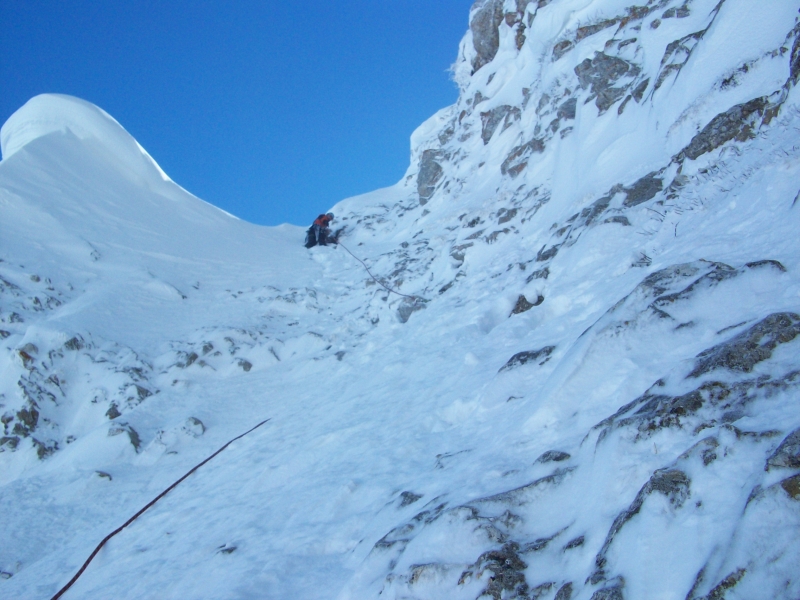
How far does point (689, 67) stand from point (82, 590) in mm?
10683

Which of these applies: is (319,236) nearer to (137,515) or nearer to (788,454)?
(137,515)

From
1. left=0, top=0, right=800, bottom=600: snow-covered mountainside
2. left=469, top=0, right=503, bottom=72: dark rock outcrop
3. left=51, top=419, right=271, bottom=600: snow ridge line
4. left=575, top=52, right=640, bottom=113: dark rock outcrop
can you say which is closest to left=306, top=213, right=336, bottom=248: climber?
left=0, top=0, right=800, bottom=600: snow-covered mountainside

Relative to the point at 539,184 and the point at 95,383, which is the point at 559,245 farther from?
the point at 95,383

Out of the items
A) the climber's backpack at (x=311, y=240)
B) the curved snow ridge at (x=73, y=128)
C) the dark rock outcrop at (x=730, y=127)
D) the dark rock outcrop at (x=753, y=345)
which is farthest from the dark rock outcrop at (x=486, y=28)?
the dark rock outcrop at (x=753, y=345)

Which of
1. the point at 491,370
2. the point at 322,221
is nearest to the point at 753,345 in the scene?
the point at 491,370

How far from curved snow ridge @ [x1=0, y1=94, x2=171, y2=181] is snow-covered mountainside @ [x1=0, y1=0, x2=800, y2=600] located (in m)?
5.00

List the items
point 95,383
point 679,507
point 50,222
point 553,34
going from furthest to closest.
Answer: point 553,34 → point 50,222 → point 95,383 → point 679,507

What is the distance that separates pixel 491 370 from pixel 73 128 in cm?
2351

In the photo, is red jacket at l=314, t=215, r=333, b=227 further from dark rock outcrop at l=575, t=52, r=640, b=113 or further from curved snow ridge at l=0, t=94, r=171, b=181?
dark rock outcrop at l=575, t=52, r=640, b=113

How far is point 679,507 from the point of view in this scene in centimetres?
282

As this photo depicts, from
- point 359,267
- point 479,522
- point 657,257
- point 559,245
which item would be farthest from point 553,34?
point 479,522

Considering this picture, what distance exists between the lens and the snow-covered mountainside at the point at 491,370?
325cm

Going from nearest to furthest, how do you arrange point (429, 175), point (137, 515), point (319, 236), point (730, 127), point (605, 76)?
point (137, 515) → point (730, 127) → point (605, 76) → point (319, 236) → point (429, 175)

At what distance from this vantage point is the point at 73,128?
23.9 meters
